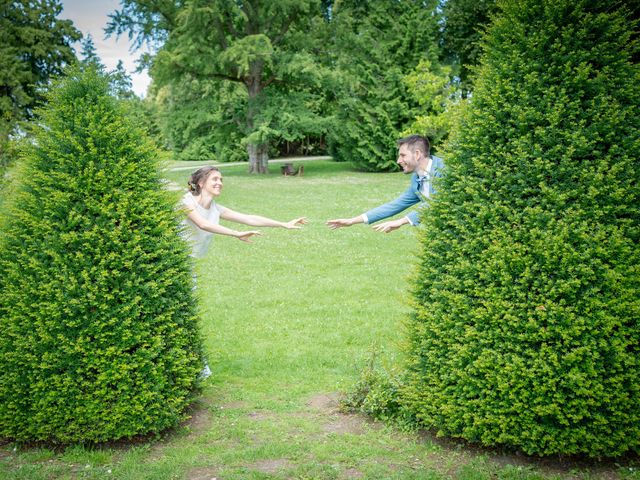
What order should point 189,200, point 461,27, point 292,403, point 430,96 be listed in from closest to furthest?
point 292,403, point 189,200, point 430,96, point 461,27

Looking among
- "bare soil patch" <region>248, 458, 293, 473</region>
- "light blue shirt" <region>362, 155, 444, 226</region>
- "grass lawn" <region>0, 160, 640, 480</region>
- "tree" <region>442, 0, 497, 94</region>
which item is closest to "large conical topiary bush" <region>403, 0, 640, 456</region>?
"grass lawn" <region>0, 160, 640, 480</region>

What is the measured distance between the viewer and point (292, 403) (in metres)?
6.40

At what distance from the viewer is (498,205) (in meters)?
4.84

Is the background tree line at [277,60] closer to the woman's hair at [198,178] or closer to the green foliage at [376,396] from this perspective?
the woman's hair at [198,178]

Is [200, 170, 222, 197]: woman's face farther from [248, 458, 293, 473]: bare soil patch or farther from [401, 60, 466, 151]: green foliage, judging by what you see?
[401, 60, 466, 151]: green foliage

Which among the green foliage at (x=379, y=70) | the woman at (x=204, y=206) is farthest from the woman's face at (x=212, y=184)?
the green foliage at (x=379, y=70)

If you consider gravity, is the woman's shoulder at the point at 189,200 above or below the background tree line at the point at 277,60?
below

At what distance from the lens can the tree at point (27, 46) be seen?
113 feet

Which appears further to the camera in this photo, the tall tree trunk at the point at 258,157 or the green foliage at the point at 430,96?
the tall tree trunk at the point at 258,157

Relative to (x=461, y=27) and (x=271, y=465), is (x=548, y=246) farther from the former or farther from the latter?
(x=461, y=27)

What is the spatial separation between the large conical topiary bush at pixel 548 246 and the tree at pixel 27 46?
34311 mm

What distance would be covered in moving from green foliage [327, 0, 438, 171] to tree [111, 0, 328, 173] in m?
2.37

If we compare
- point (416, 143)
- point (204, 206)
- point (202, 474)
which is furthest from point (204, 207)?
point (202, 474)

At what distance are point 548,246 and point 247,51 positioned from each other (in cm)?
3069
